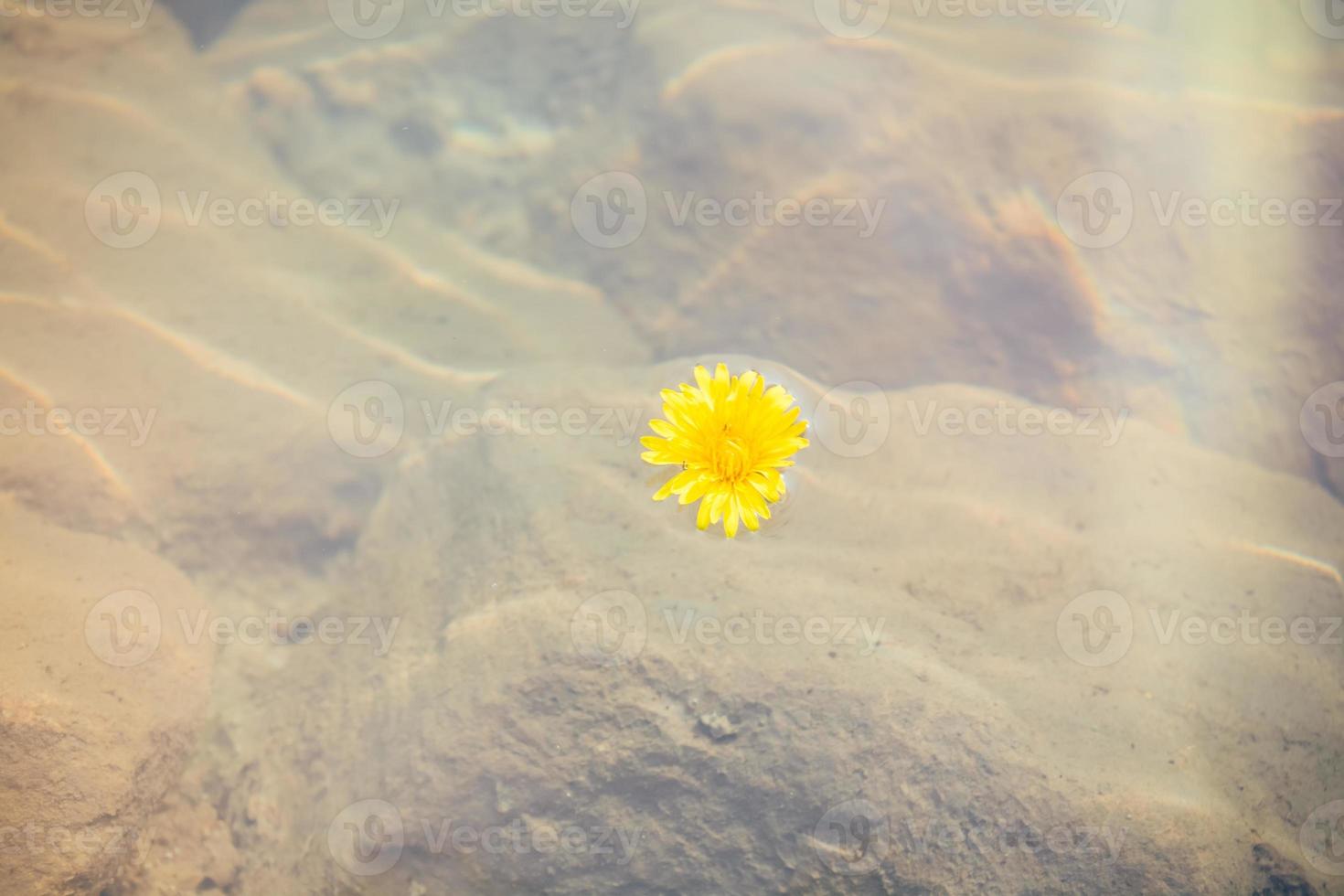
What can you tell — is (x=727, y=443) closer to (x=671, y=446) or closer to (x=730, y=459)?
(x=730, y=459)

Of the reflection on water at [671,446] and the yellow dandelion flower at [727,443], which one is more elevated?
the yellow dandelion flower at [727,443]

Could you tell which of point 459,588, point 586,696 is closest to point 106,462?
point 459,588

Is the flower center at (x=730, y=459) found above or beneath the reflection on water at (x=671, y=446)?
above

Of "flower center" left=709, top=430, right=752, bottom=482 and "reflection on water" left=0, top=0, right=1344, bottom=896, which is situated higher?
"flower center" left=709, top=430, right=752, bottom=482
